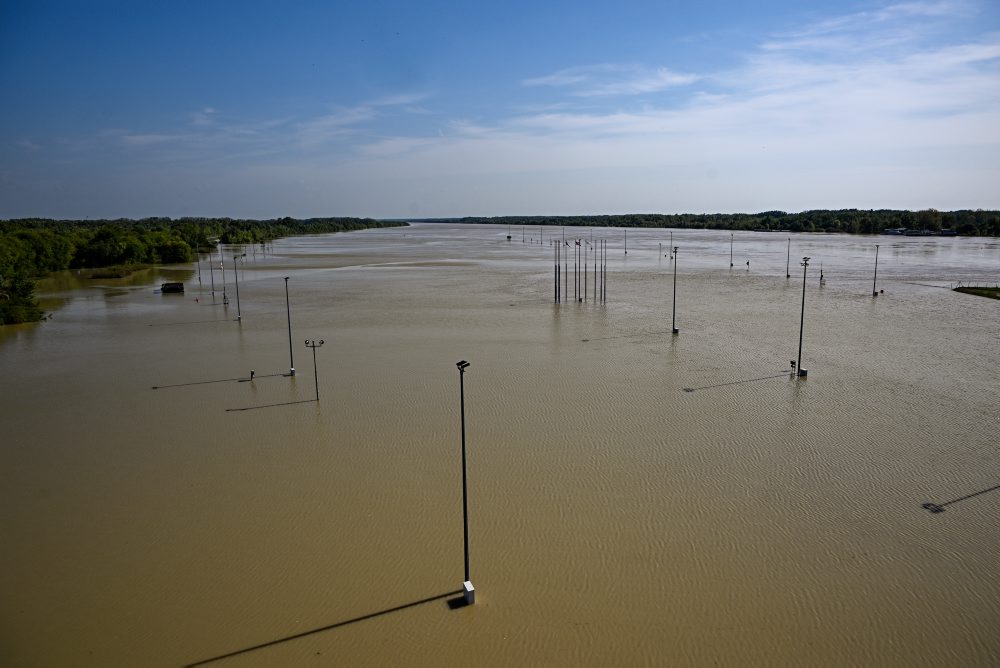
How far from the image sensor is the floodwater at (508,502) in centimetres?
1045

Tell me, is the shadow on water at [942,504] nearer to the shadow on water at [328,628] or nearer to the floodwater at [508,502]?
the floodwater at [508,502]

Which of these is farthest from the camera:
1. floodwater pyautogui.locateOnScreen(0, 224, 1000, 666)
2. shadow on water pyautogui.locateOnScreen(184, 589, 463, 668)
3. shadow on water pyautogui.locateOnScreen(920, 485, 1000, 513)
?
shadow on water pyautogui.locateOnScreen(920, 485, 1000, 513)

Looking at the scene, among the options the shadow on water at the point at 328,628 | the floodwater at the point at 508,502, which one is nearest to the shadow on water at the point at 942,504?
the floodwater at the point at 508,502

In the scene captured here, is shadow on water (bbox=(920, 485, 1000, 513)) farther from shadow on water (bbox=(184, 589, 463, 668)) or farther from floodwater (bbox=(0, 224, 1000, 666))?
shadow on water (bbox=(184, 589, 463, 668))

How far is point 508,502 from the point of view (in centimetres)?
1495

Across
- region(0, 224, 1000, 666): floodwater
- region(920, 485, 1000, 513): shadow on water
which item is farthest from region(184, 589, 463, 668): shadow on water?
region(920, 485, 1000, 513): shadow on water

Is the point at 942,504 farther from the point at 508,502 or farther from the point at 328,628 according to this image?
the point at 328,628

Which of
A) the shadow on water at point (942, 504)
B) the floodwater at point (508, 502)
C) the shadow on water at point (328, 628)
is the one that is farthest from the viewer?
the shadow on water at point (942, 504)

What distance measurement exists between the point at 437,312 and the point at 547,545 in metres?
30.9

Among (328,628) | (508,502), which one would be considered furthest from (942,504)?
(328,628)

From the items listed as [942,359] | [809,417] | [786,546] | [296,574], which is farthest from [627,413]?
[942,359]

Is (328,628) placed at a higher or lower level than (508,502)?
lower

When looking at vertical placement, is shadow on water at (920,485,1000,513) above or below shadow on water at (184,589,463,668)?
above

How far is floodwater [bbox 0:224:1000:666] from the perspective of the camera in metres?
10.4
